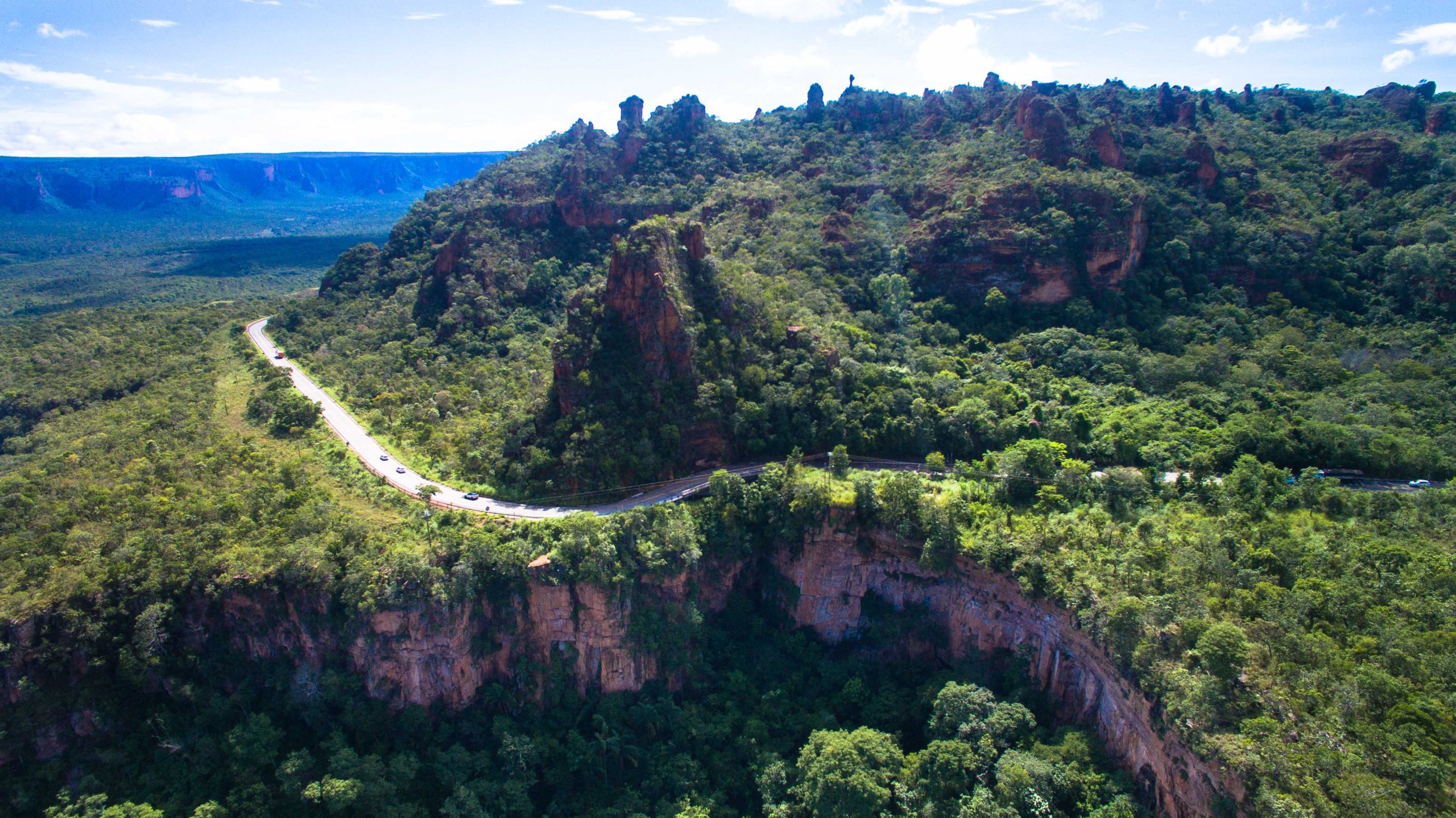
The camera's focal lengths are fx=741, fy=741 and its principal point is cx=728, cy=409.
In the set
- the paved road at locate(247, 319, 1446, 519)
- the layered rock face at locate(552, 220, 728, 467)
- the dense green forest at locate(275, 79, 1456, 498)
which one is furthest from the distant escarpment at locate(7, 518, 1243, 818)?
the layered rock face at locate(552, 220, 728, 467)

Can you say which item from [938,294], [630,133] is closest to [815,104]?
[630,133]

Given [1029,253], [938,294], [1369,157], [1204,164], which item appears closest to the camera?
[1029,253]

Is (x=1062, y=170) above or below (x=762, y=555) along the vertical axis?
above

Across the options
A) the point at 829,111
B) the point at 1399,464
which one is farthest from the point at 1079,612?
the point at 829,111

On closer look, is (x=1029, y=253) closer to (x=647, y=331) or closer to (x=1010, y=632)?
(x=647, y=331)

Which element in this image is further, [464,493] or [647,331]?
[647,331]

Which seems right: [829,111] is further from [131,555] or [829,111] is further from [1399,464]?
[131,555]

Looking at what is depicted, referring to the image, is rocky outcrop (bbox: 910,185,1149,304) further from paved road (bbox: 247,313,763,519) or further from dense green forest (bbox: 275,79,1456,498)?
paved road (bbox: 247,313,763,519)
